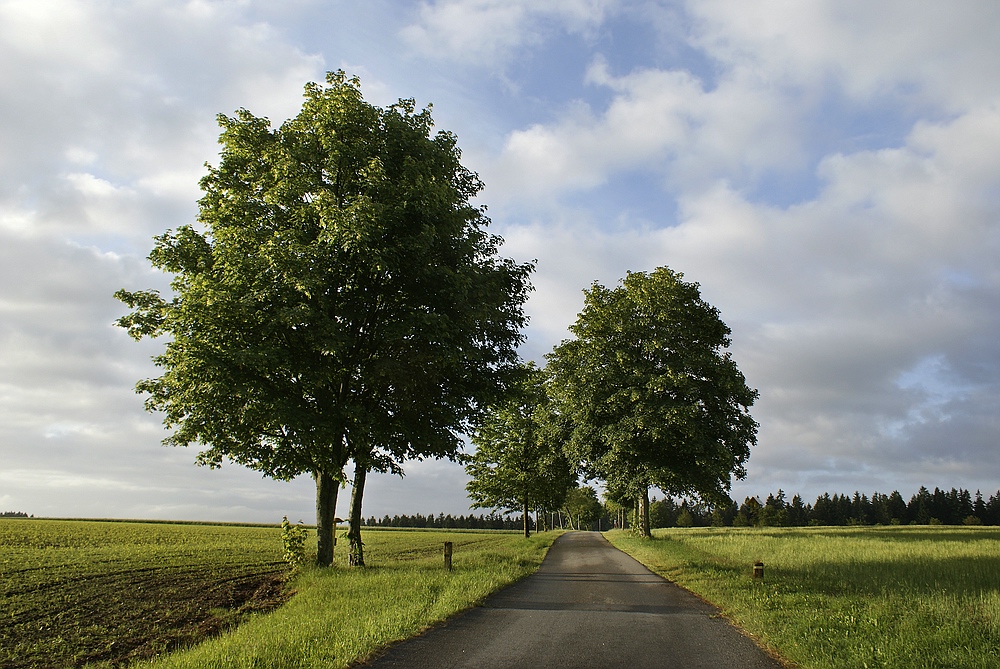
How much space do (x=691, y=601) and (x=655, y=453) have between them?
752 inches

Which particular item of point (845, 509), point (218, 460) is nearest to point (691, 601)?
point (218, 460)

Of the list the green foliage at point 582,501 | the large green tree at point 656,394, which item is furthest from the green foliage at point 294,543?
the green foliage at point 582,501

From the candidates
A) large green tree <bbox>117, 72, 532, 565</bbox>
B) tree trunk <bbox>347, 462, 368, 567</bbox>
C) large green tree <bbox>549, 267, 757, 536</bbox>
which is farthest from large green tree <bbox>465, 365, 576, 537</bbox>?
large green tree <bbox>117, 72, 532, 565</bbox>

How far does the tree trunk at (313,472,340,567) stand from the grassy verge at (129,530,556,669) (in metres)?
1.15

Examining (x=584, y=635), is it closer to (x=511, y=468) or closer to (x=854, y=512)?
(x=511, y=468)

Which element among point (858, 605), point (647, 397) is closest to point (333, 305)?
point (858, 605)

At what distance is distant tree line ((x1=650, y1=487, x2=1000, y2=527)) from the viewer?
426 feet

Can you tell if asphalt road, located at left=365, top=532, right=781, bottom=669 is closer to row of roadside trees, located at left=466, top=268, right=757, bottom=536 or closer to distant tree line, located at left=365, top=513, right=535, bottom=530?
row of roadside trees, located at left=466, top=268, right=757, bottom=536

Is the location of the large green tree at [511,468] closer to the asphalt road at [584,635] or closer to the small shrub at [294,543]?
the small shrub at [294,543]

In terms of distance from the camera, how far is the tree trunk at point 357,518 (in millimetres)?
18844

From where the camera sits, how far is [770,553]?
80.0 ft

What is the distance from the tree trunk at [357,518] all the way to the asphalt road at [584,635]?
21.0 feet

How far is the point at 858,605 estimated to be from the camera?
11.6m

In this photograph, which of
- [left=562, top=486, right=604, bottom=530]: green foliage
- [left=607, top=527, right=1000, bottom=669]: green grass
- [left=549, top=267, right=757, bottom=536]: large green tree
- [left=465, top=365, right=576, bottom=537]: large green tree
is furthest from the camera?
[left=562, top=486, right=604, bottom=530]: green foliage
